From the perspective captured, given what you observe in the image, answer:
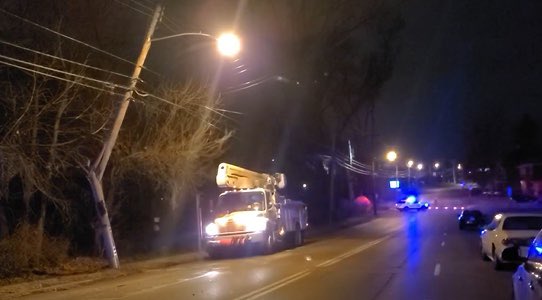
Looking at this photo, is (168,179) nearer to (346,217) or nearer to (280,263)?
(280,263)

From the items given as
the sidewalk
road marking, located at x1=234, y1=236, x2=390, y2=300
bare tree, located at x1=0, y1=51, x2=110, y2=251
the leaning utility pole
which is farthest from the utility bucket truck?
bare tree, located at x1=0, y1=51, x2=110, y2=251

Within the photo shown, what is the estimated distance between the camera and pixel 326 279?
1595 centimetres

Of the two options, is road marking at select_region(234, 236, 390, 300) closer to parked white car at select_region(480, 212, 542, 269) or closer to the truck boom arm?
parked white car at select_region(480, 212, 542, 269)

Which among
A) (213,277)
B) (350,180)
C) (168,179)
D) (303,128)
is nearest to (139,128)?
(168,179)

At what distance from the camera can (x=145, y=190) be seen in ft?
101

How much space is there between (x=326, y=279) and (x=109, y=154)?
8.45 meters

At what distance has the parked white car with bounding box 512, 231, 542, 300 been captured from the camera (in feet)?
21.4

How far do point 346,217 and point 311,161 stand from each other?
8119 millimetres

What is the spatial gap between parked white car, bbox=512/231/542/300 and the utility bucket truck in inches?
717

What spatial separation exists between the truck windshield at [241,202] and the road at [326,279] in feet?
9.57

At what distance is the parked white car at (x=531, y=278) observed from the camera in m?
6.53

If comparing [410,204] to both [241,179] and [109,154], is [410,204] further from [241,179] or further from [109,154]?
[109,154]

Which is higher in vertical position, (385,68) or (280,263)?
(385,68)

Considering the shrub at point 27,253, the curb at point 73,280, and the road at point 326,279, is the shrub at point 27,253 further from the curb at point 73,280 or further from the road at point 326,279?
the road at point 326,279
